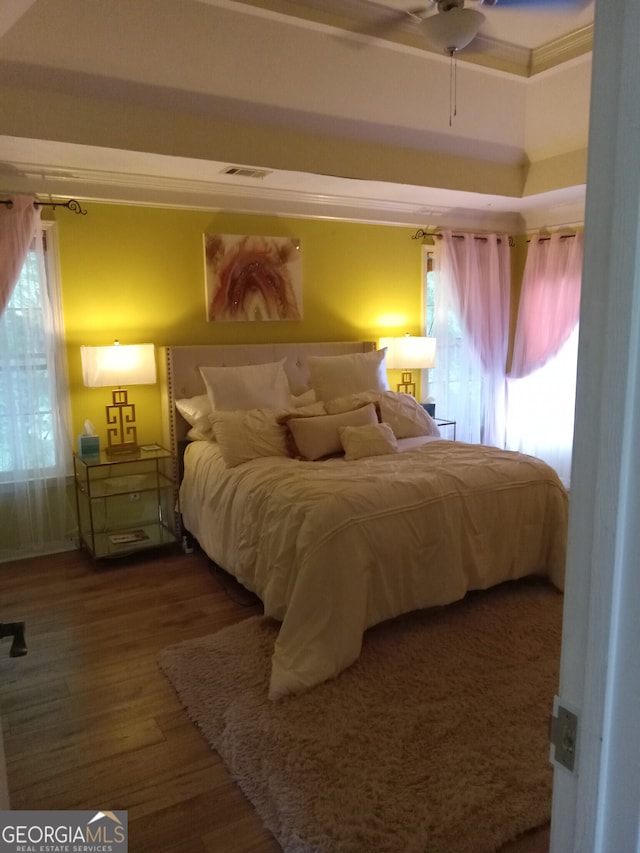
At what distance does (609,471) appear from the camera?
651 millimetres

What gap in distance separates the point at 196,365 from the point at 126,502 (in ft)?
3.41

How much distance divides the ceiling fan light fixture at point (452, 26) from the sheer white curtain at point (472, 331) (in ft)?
7.77

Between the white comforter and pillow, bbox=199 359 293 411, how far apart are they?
41 cm

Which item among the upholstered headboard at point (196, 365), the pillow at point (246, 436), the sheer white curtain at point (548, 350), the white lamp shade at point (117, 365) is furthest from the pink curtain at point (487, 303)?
the white lamp shade at point (117, 365)

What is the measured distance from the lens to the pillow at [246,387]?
386 centimetres

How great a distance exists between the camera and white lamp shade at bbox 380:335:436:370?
484cm

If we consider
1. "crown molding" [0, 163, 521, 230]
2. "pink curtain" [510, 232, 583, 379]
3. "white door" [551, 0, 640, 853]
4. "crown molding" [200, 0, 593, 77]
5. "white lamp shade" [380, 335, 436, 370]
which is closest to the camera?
"white door" [551, 0, 640, 853]

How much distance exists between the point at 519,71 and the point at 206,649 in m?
3.91

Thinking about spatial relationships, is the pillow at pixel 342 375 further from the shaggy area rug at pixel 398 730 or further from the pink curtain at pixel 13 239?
the pink curtain at pixel 13 239

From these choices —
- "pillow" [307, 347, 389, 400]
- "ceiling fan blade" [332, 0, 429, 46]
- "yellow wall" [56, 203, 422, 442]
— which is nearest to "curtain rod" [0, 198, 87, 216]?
"yellow wall" [56, 203, 422, 442]

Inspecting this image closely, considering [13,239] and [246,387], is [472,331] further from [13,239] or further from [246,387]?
[13,239]

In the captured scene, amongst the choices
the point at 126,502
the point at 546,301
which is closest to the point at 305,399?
the point at 126,502

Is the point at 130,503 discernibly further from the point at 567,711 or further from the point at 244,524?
the point at 567,711

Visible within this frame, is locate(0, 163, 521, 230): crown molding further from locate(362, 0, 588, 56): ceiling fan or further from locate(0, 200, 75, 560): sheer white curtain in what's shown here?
locate(362, 0, 588, 56): ceiling fan
